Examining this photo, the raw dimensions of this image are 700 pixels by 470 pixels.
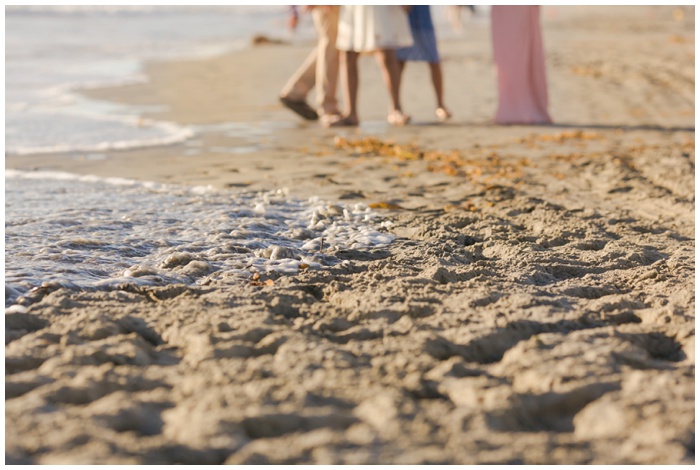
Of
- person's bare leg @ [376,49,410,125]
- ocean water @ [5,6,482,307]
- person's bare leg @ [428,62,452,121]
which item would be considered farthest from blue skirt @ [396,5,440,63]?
ocean water @ [5,6,482,307]

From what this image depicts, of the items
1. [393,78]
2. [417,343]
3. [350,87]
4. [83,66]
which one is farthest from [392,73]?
[83,66]

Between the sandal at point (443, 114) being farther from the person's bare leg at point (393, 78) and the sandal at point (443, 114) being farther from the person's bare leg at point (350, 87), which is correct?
the person's bare leg at point (350, 87)

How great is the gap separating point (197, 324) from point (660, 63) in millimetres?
10093

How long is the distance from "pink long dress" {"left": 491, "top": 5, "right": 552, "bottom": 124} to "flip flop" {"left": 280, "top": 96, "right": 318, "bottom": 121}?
1.47 m

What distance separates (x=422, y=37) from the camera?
709 cm

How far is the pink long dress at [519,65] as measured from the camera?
6.91 m

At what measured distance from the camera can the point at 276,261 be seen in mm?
3229

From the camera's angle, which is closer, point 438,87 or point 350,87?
point 350,87

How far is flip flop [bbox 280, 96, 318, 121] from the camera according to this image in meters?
6.99

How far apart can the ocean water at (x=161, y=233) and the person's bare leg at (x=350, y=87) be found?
2445 millimetres

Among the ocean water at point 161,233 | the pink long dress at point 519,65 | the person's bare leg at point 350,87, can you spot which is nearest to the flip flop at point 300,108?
the person's bare leg at point 350,87

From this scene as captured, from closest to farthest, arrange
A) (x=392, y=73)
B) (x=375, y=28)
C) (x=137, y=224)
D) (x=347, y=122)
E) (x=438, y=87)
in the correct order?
1. (x=137, y=224)
2. (x=375, y=28)
3. (x=347, y=122)
4. (x=392, y=73)
5. (x=438, y=87)

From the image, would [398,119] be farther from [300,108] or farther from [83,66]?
[83,66]

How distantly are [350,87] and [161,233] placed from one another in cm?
352
